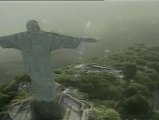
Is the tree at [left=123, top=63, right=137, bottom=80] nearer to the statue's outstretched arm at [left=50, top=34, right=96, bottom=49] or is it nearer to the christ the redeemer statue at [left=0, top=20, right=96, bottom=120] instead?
the christ the redeemer statue at [left=0, top=20, right=96, bottom=120]

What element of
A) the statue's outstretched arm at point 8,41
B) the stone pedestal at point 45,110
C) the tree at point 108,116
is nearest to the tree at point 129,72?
the tree at point 108,116

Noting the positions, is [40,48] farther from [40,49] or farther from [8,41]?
[8,41]

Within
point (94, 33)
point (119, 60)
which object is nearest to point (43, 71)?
point (119, 60)

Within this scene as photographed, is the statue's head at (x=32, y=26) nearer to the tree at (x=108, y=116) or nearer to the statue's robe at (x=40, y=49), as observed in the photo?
the statue's robe at (x=40, y=49)

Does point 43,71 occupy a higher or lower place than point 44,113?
higher

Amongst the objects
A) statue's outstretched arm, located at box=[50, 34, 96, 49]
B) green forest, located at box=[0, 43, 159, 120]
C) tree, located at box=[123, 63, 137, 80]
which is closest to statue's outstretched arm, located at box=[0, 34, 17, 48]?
statue's outstretched arm, located at box=[50, 34, 96, 49]

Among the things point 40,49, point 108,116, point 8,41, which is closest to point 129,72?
point 108,116

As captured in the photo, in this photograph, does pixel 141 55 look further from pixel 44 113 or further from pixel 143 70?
pixel 44 113
